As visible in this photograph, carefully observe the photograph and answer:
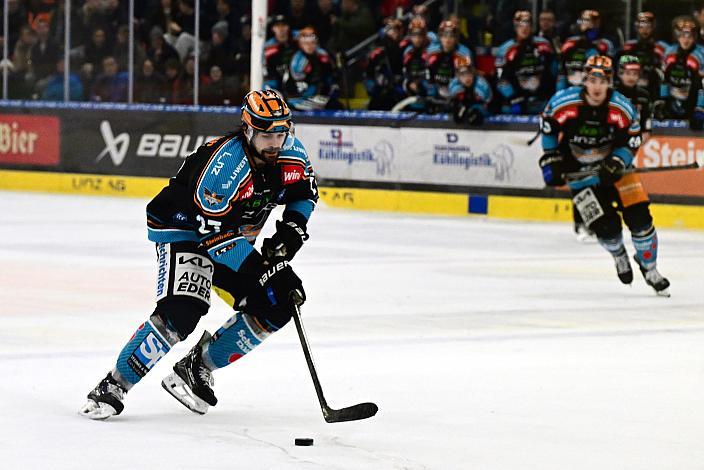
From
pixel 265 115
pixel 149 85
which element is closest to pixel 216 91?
pixel 149 85

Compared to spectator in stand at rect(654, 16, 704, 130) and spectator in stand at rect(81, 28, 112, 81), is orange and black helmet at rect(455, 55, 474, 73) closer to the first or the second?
spectator in stand at rect(654, 16, 704, 130)

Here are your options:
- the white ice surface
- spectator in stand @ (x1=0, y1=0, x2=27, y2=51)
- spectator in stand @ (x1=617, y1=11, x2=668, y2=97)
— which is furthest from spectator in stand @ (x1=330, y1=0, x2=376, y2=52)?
the white ice surface

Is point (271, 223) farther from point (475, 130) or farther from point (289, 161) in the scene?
point (289, 161)

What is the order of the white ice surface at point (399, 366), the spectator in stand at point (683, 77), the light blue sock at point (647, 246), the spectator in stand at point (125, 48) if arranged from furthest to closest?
1. the spectator in stand at point (125, 48)
2. the spectator in stand at point (683, 77)
3. the light blue sock at point (647, 246)
4. the white ice surface at point (399, 366)

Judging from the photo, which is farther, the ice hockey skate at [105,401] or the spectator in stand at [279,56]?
the spectator in stand at [279,56]

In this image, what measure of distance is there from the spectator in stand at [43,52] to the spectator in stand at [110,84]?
695 mm

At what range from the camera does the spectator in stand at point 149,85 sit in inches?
733

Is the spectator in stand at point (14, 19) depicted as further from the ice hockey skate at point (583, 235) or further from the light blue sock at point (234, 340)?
the light blue sock at point (234, 340)

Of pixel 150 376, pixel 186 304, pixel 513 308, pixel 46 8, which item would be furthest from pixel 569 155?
pixel 46 8

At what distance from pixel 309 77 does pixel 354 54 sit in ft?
3.82

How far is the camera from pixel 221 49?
1811 centimetres

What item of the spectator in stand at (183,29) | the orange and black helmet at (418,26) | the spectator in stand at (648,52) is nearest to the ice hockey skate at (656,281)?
the spectator in stand at (648,52)

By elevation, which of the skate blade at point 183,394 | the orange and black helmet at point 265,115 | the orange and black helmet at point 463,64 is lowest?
the orange and black helmet at point 463,64

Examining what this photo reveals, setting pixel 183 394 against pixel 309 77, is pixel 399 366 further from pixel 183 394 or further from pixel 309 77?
pixel 309 77
